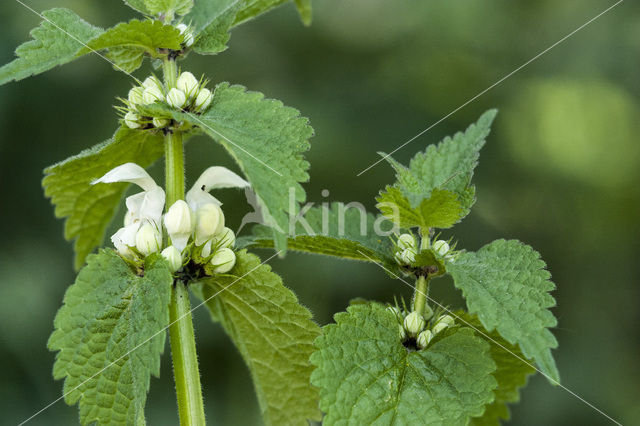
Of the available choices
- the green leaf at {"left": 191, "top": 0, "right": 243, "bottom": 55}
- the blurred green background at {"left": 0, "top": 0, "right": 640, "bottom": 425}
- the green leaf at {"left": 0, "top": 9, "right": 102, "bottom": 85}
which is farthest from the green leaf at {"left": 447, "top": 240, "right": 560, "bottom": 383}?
the blurred green background at {"left": 0, "top": 0, "right": 640, "bottom": 425}

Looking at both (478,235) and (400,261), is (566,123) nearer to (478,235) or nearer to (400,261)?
(478,235)

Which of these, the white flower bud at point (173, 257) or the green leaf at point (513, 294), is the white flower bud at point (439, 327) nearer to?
the green leaf at point (513, 294)

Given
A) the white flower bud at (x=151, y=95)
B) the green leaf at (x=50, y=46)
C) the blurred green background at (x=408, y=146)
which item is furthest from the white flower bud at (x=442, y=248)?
the blurred green background at (x=408, y=146)

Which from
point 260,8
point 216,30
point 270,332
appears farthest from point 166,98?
point 270,332

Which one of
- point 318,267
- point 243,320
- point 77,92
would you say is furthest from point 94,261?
point 77,92

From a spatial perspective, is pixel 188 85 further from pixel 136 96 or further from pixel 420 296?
pixel 420 296

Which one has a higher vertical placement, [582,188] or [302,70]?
[302,70]

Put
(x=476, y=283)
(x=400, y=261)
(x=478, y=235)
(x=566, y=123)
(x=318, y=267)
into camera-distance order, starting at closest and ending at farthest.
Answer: (x=476, y=283)
(x=400, y=261)
(x=318, y=267)
(x=478, y=235)
(x=566, y=123)
